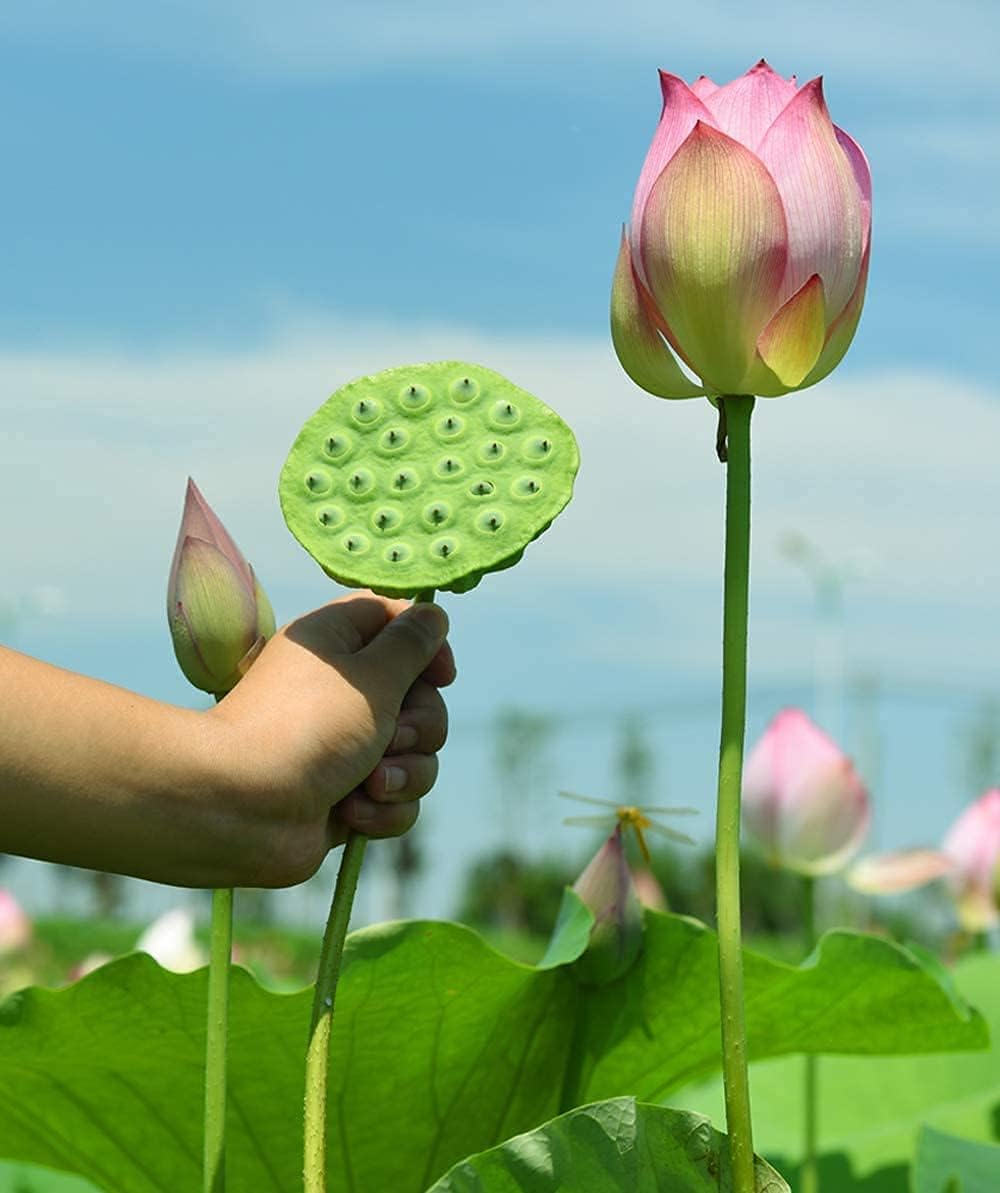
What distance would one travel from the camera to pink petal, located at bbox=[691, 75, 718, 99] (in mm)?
647

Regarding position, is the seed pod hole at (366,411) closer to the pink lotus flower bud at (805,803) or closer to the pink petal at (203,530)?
the pink petal at (203,530)

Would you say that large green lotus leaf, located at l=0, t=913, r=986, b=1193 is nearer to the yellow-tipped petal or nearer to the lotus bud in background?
the lotus bud in background

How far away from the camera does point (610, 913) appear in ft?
2.87

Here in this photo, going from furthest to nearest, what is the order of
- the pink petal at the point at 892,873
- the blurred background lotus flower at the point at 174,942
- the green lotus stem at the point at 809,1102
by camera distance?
the blurred background lotus flower at the point at 174,942 < the pink petal at the point at 892,873 < the green lotus stem at the point at 809,1102

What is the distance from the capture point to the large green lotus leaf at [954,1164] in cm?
95

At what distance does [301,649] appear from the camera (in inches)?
26.8

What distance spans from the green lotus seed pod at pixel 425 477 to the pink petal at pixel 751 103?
12cm

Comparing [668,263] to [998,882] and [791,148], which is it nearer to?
[791,148]

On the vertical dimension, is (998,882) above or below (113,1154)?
above

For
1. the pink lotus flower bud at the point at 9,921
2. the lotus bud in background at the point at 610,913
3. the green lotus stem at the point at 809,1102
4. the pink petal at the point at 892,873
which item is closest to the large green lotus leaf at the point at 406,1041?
the lotus bud in background at the point at 610,913

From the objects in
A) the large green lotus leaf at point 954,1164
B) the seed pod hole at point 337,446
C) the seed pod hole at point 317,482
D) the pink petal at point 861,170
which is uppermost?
the pink petal at point 861,170

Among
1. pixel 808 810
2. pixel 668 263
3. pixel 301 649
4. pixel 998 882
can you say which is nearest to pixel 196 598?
pixel 301 649

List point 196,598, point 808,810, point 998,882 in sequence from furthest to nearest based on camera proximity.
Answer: point 998,882 < point 808,810 < point 196,598

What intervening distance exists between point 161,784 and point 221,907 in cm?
10
